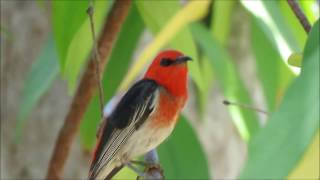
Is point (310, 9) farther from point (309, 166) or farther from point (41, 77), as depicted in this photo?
point (309, 166)

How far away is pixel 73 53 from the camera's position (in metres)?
1.36

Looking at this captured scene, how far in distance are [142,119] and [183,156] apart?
0.66 feet

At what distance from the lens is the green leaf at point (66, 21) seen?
4.19 feet

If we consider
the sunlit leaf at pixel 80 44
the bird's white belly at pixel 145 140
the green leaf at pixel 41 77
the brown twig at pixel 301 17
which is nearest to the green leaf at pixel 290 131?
the brown twig at pixel 301 17

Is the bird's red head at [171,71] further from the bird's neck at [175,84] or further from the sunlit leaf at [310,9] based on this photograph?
the sunlit leaf at [310,9]

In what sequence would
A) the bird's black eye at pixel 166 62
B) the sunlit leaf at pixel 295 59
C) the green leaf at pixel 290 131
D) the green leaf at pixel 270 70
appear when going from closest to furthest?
the green leaf at pixel 290 131, the sunlit leaf at pixel 295 59, the bird's black eye at pixel 166 62, the green leaf at pixel 270 70

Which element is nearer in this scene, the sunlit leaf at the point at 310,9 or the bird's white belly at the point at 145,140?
the bird's white belly at the point at 145,140

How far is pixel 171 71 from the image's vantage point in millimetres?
1170

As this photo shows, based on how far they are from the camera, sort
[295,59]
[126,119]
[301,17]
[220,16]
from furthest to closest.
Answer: [220,16] → [126,119] → [301,17] → [295,59]

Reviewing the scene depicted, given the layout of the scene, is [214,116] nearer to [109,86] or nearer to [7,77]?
[7,77]

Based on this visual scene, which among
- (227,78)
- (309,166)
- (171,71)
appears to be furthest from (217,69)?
(309,166)

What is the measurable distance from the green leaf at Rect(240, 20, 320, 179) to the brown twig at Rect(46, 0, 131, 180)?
0.71 m

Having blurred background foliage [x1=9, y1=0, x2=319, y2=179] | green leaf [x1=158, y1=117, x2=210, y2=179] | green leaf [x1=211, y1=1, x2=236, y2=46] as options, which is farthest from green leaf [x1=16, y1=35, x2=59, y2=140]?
green leaf [x1=211, y1=1, x2=236, y2=46]

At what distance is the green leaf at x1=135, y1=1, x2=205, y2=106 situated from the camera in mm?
1326
